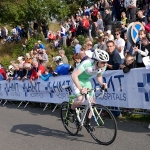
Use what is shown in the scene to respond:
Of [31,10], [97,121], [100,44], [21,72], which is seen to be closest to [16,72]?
[21,72]

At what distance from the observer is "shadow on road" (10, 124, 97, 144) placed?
7259 mm

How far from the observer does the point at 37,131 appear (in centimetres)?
803

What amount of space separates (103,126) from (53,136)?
1.55 meters

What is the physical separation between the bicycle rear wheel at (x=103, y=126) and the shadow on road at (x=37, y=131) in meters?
0.64

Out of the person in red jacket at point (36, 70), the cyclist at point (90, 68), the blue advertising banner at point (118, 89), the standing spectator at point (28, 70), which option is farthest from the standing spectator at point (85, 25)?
the cyclist at point (90, 68)

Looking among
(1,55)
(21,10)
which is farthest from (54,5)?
(1,55)

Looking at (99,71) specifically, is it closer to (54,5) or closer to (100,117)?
(100,117)

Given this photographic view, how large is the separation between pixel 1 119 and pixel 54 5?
15.0m

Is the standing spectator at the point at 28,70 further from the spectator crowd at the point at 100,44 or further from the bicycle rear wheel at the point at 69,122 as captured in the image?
the bicycle rear wheel at the point at 69,122

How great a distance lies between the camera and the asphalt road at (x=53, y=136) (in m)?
6.33

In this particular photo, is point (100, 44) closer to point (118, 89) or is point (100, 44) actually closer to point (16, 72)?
point (118, 89)

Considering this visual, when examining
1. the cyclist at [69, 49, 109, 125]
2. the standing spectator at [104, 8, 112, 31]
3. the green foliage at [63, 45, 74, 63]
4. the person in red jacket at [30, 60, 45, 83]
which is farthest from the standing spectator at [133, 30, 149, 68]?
the green foliage at [63, 45, 74, 63]

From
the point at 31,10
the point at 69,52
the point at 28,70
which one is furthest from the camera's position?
the point at 31,10

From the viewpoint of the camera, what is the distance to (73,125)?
7156 millimetres
